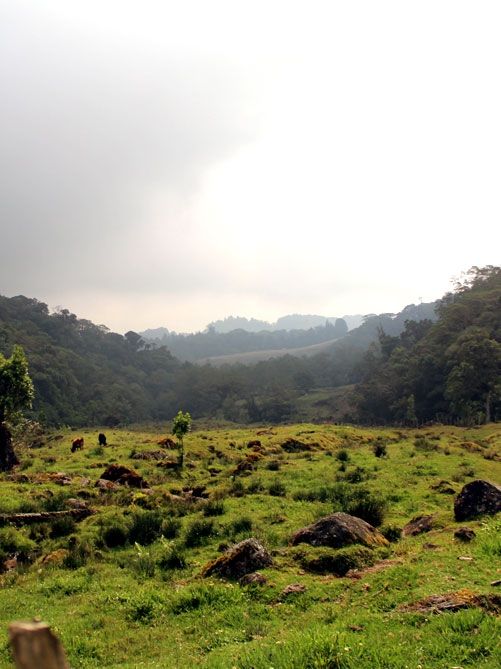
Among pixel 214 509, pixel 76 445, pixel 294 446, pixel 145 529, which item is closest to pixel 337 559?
pixel 145 529

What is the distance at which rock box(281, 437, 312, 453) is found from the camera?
38.4 m

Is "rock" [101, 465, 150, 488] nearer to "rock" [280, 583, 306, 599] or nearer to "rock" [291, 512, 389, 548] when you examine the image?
"rock" [291, 512, 389, 548]

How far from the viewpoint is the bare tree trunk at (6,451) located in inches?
1215

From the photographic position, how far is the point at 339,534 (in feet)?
43.4

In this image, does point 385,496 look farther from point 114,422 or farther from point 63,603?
point 114,422

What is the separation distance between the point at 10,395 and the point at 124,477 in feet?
34.8

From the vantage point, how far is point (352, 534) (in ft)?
43.4

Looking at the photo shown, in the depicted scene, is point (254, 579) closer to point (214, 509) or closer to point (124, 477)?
point (214, 509)

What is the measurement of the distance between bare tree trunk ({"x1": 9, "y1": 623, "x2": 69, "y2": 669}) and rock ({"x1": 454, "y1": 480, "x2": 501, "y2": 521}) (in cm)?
1509

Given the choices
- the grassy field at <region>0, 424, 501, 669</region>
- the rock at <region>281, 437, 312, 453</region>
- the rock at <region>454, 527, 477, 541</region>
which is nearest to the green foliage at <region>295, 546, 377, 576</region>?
the grassy field at <region>0, 424, 501, 669</region>

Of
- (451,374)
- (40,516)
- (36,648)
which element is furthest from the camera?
(451,374)

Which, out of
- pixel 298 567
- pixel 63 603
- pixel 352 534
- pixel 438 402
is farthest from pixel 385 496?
pixel 438 402

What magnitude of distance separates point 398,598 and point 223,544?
23.6 feet

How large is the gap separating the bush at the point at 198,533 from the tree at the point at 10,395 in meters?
18.9
